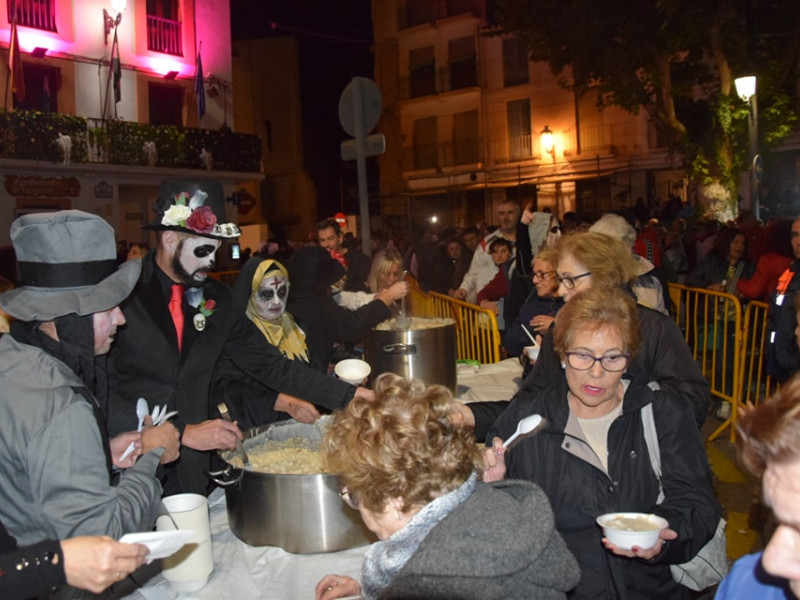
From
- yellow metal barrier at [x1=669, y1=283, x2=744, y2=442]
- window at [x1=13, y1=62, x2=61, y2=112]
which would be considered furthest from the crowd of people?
window at [x1=13, y1=62, x2=61, y2=112]

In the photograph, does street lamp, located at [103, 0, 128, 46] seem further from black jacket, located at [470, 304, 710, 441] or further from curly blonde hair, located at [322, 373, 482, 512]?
curly blonde hair, located at [322, 373, 482, 512]

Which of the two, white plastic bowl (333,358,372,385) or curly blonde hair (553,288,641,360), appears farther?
white plastic bowl (333,358,372,385)

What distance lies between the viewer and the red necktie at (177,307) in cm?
367

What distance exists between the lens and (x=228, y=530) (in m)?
2.98

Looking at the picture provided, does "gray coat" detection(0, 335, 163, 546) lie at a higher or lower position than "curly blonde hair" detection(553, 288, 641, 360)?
lower

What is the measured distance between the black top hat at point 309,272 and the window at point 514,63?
3032cm

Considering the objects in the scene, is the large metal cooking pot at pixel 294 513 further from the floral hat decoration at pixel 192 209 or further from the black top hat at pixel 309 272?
the black top hat at pixel 309 272

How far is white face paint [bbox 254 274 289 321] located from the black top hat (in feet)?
2.37

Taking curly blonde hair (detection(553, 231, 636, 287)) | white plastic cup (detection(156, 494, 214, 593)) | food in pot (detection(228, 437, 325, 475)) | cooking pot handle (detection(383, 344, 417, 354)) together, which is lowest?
white plastic cup (detection(156, 494, 214, 593))

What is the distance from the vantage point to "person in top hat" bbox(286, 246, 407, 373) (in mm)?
5289

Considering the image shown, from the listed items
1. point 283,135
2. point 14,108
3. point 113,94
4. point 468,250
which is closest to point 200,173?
point 113,94

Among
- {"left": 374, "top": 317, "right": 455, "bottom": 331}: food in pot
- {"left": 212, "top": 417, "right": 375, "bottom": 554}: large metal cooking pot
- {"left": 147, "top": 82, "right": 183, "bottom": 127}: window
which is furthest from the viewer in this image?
{"left": 147, "top": 82, "right": 183, "bottom": 127}: window

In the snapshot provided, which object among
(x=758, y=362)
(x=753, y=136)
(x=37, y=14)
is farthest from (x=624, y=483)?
(x=37, y=14)

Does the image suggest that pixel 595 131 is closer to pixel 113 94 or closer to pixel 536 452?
pixel 113 94
